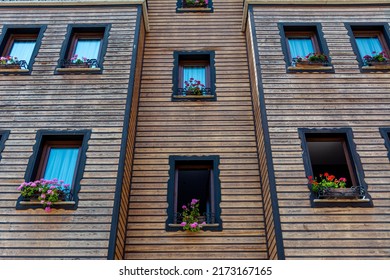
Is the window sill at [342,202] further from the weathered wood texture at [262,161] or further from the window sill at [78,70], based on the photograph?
the window sill at [78,70]

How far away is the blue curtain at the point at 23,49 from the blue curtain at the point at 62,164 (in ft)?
12.3

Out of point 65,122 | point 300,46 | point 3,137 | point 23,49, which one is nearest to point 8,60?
point 23,49

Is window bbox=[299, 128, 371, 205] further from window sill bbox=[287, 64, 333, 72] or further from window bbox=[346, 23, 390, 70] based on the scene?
window bbox=[346, 23, 390, 70]

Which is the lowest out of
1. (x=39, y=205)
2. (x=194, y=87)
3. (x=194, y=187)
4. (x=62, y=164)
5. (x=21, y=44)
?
(x=39, y=205)

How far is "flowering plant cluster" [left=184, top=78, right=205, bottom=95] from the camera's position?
12.2 metres

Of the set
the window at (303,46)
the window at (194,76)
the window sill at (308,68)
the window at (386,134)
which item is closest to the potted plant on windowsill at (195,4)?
the window at (194,76)

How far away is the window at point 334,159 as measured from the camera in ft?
29.3

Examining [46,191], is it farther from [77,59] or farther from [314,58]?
[314,58]

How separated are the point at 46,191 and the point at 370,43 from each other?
34.5ft

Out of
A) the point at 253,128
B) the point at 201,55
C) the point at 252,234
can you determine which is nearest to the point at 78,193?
the point at 252,234

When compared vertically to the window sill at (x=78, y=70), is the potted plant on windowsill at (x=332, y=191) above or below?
below

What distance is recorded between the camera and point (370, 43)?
12.6 meters

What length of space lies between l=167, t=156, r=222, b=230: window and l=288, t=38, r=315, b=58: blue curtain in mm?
4409
